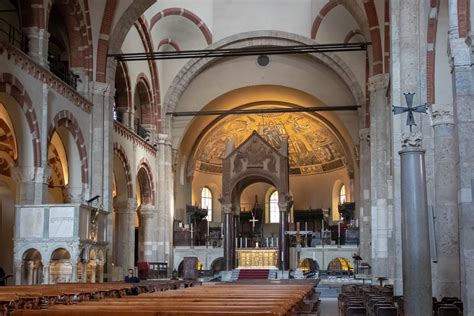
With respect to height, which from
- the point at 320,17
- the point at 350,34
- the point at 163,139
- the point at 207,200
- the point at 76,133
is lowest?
the point at 207,200

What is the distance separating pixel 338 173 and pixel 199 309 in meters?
38.5

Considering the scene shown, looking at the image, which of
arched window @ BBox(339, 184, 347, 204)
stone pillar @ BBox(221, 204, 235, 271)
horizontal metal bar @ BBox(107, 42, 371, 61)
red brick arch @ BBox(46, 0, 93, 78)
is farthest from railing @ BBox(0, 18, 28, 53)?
arched window @ BBox(339, 184, 347, 204)

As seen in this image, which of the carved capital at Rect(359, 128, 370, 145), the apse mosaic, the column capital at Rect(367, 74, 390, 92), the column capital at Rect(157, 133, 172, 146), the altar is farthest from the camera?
the apse mosaic

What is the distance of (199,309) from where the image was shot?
698 centimetres

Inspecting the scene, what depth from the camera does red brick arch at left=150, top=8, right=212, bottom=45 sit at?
110ft

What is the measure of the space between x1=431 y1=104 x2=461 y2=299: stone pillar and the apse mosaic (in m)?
27.2

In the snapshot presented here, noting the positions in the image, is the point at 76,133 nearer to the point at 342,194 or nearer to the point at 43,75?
the point at 43,75

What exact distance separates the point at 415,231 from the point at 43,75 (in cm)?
1464

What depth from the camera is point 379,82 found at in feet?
85.9

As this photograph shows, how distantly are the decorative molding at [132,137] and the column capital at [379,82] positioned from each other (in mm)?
10591

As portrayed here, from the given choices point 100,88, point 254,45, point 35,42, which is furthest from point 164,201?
point 35,42

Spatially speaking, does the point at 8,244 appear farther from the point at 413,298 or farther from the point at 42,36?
the point at 413,298

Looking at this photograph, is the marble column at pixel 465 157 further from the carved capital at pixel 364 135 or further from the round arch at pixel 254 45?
the round arch at pixel 254 45

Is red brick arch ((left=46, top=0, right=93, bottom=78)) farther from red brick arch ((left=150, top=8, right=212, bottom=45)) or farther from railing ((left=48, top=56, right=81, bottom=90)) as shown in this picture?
red brick arch ((left=150, top=8, right=212, bottom=45))
